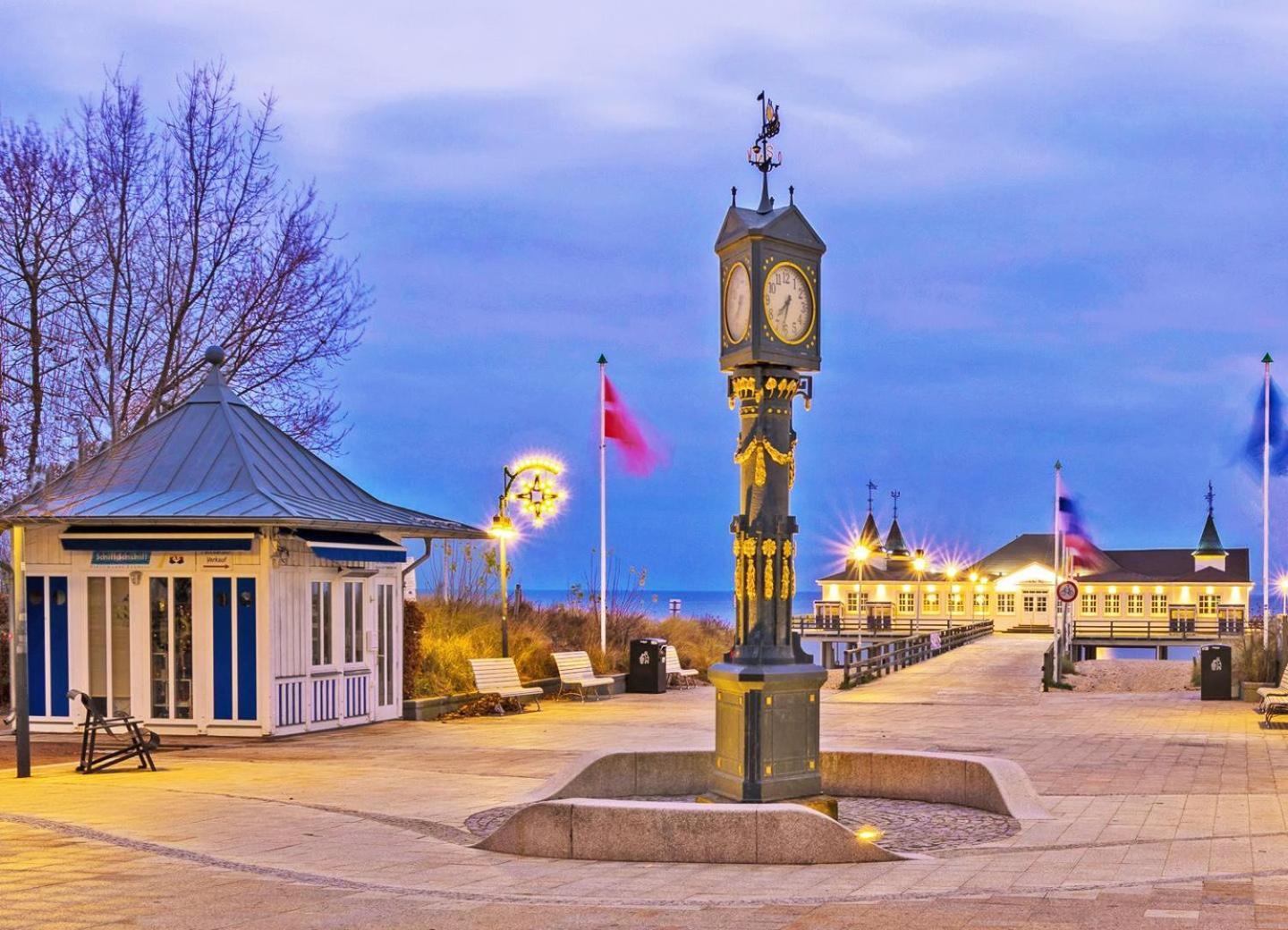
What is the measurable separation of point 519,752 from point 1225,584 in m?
73.0

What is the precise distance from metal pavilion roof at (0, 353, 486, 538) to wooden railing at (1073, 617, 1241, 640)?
57613mm

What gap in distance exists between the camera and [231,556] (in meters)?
18.8

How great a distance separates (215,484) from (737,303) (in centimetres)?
1093

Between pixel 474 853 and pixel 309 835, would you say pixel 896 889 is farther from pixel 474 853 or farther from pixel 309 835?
pixel 309 835

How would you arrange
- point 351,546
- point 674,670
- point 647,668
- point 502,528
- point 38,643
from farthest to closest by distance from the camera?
point 674,670, point 647,668, point 502,528, point 351,546, point 38,643

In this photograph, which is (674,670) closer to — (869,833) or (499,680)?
(499,680)

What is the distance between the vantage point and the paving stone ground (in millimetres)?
7828

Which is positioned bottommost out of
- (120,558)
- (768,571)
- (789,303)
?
(120,558)

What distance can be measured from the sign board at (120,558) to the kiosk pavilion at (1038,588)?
63.0m

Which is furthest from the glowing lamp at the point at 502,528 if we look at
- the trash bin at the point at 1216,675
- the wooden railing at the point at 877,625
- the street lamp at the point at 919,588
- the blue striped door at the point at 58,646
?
the wooden railing at the point at 877,625

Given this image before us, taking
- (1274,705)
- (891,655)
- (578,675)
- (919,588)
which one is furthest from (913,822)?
(919,588)

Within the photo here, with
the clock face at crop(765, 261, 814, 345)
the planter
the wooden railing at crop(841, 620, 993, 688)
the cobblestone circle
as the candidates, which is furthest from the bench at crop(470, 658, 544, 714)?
the planter

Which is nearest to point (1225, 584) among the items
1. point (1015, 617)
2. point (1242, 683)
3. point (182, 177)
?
point (1015, 617)

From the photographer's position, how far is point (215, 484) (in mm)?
19672
